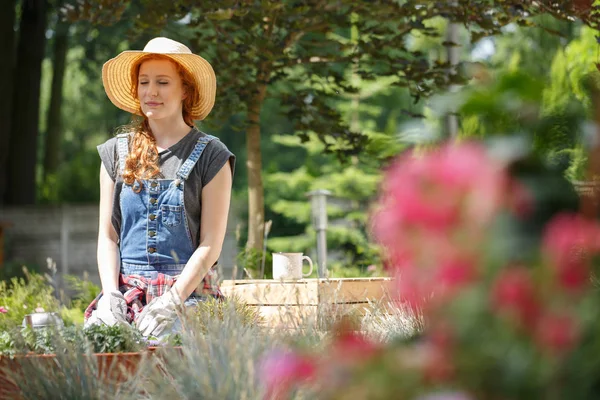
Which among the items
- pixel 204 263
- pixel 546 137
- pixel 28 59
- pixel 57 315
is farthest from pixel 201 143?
pixel 28 59

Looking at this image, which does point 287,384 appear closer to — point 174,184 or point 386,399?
point 386,399

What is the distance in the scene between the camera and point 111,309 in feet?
11.1

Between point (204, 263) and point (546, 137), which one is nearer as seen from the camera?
point (546, 137)

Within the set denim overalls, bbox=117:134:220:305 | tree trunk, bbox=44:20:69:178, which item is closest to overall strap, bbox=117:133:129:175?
denim overalls, bbox=117:134:220:305

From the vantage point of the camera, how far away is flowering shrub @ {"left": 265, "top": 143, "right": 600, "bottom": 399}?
4.32 feet

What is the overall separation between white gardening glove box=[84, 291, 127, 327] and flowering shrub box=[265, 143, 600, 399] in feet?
6.78

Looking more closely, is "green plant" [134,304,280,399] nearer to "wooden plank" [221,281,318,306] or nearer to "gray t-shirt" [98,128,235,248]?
"gray t-shirt" [98,128,235,248]

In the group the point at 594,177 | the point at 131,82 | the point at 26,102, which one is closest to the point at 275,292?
the point at 131,82

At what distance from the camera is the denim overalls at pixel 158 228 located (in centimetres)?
358

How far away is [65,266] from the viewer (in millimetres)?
12570

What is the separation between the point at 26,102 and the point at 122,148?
11102mm

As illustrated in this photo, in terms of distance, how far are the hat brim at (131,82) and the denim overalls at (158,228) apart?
0.36 m

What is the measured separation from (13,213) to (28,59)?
2.77 meters

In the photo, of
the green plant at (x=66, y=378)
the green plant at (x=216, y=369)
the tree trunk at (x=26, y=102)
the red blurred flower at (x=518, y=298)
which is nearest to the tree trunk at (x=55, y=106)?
the tree trunk at (x=26, y=102)
